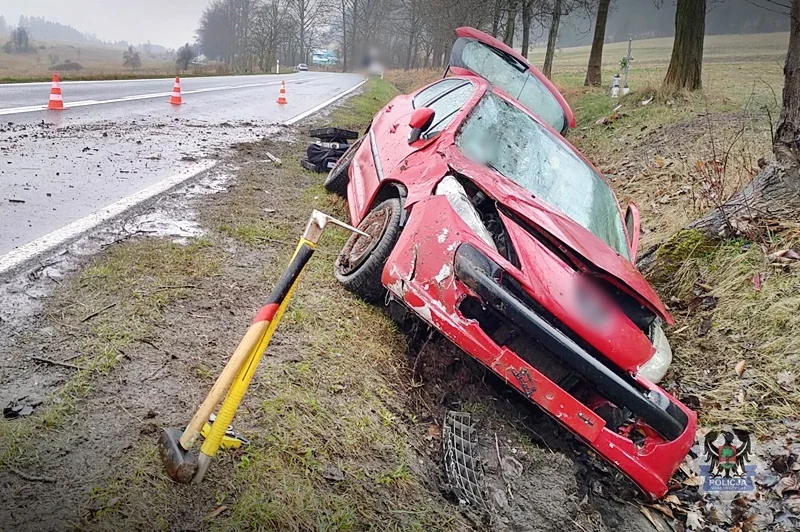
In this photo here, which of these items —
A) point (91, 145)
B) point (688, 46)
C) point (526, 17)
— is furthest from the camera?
point (526, 17)

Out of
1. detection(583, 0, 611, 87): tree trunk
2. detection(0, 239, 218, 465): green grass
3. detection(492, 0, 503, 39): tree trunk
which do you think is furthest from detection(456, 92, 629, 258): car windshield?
detection(492, 0, 503, 39): tree trunk

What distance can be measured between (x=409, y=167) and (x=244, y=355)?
2295mm

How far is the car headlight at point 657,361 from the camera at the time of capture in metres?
3.04

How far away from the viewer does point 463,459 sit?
2756 millimetres

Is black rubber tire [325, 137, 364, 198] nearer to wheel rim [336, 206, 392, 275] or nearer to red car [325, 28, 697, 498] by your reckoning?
red car [325, 28, 697, 498]

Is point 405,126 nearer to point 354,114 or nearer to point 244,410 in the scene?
point 244,410

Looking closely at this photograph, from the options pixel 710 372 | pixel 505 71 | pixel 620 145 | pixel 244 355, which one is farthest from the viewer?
pixel 620 145

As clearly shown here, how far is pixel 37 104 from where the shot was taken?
973 cm

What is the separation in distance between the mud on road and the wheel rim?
156mm

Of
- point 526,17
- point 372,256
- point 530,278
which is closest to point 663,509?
point 530,278

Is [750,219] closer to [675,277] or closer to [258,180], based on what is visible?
[675,277]

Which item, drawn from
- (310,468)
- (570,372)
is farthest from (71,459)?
(570,372)

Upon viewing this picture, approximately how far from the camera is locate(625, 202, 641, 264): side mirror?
13.8 feet

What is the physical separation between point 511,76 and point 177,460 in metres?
4.95
